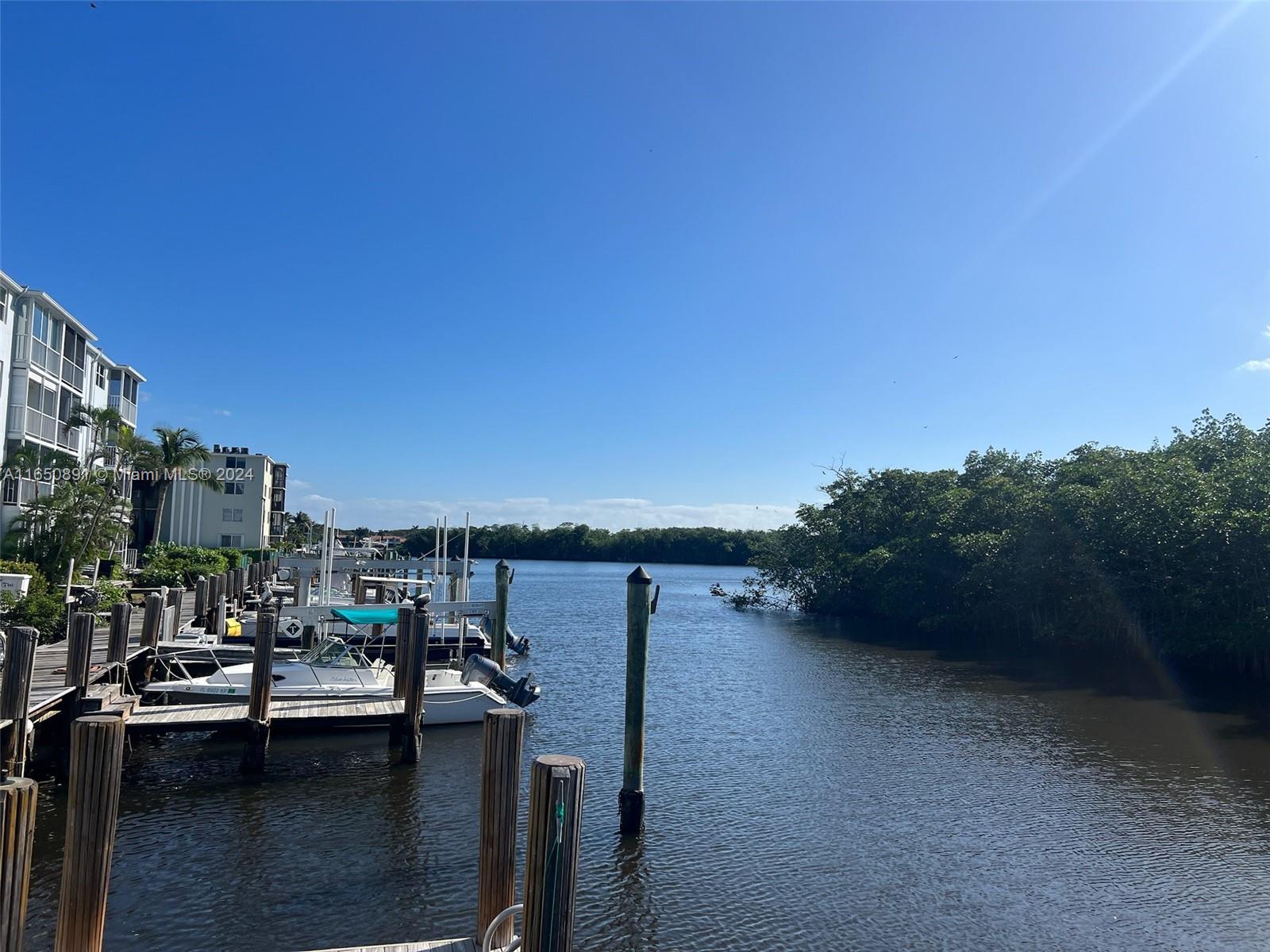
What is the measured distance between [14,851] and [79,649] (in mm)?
11056

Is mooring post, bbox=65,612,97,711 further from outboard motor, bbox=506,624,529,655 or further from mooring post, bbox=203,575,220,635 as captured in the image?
outboard motor, bbox=506,624,529,655

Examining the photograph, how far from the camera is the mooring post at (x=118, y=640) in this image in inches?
668

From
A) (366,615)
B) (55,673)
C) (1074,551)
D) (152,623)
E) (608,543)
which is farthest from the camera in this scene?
(608,543)

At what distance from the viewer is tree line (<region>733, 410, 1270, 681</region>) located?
28.8m

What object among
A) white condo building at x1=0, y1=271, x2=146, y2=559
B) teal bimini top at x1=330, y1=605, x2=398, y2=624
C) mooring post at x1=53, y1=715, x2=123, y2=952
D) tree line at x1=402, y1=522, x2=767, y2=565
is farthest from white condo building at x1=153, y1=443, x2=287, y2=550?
tree line at x1=402, y1=522, x2=767, y2=565

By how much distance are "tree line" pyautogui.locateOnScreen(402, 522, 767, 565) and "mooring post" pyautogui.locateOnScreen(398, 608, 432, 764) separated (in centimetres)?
14708

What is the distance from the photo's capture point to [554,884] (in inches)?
239

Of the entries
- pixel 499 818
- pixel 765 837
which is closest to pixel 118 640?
pixel 765 837

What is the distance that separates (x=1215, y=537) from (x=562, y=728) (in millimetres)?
21968

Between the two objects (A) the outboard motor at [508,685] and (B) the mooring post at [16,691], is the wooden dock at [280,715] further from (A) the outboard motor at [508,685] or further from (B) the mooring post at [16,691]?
(B) the mooring post at [16,691]

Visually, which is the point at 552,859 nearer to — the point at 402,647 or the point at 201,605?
the point at 402,647

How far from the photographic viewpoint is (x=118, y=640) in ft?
56.1

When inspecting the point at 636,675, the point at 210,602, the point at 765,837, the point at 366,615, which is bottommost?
the point at 765,837

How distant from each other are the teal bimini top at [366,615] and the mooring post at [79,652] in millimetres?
6053
